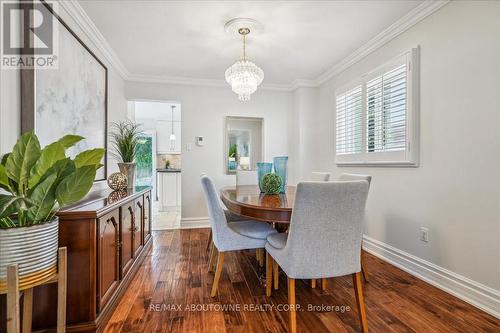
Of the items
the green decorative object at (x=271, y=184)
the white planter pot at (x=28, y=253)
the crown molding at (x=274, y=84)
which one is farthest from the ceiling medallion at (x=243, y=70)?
the white planter pot at (x=28, y=253)

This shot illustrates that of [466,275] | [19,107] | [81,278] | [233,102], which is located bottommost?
[466,275]

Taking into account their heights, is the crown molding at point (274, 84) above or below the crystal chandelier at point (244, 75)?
above

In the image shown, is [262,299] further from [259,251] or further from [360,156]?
[360,156]

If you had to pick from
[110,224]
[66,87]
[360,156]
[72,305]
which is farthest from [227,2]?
[72,305]

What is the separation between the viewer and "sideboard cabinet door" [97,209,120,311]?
1586mm

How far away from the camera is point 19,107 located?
1.60 metres

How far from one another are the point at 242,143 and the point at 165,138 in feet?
11.8

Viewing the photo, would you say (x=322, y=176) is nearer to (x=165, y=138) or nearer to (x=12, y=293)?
(x=12, y=293)

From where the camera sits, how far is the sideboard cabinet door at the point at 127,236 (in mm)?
2035

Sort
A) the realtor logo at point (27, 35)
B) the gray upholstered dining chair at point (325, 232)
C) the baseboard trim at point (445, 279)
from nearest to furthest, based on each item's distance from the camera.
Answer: the gray upholstered dining chair at point (325, 232), the realtor logo at point (27, 35), the baseboard trim at point (445, 279)

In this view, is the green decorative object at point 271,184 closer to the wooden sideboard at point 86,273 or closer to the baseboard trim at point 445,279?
the wooden sideboard at point 86,273

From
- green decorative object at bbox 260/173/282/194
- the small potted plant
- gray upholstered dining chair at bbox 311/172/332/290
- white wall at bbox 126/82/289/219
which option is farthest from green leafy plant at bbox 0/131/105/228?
the small potted plant

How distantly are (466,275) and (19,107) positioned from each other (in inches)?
135

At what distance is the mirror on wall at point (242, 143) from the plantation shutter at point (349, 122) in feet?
4.42
